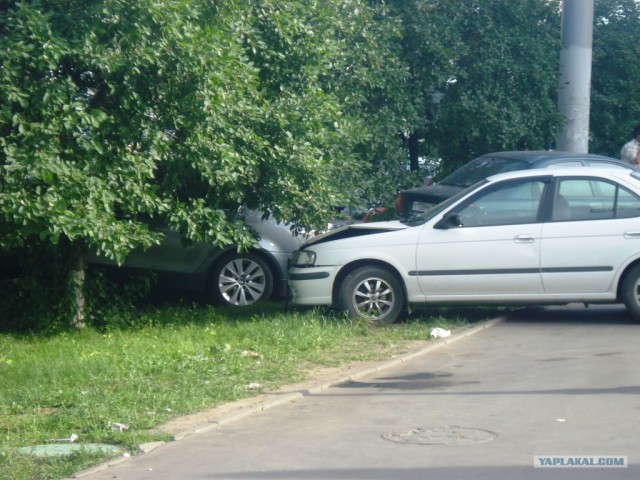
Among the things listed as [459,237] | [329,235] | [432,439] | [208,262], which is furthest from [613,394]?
[208,262]

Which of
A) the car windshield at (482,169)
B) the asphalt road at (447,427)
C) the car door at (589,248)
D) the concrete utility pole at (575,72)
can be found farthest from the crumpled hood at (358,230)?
the concrete utility pole at (575,72)

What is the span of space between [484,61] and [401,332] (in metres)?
7.52

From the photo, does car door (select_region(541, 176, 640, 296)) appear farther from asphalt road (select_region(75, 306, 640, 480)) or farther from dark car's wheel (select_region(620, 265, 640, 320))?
asphalt road (select_region(75, 306, 640, 480))

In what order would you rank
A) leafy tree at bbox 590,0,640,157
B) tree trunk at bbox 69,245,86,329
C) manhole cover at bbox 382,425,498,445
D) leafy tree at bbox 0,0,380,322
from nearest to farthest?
manhole cover at bbox 382,425,498,445 < leafy tree at bbox 0,0,380,322 < tree trunk at bbox 69,245,86,329 < leafy tree at bbox 590,0,640,157

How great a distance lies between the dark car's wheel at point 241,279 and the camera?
13.3 metres

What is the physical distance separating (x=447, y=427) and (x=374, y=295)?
443cm

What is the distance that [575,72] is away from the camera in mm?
17312

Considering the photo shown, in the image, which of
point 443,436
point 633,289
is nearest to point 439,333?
point 633,289

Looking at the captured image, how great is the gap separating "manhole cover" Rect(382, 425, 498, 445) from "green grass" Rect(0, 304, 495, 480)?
1.60m

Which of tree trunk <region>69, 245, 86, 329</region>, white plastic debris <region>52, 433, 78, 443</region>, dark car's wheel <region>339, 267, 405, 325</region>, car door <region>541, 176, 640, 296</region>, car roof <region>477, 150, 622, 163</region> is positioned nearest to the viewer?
white plastic debris <region>52, 433, 78, 443</region>

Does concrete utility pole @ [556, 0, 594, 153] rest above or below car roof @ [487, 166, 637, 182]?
above

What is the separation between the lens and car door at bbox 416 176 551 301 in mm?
11234

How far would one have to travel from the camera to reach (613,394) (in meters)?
7.98

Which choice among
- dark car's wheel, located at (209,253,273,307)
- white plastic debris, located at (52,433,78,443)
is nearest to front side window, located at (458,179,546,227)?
dark car's wheel, located at (209,253,273,307)
